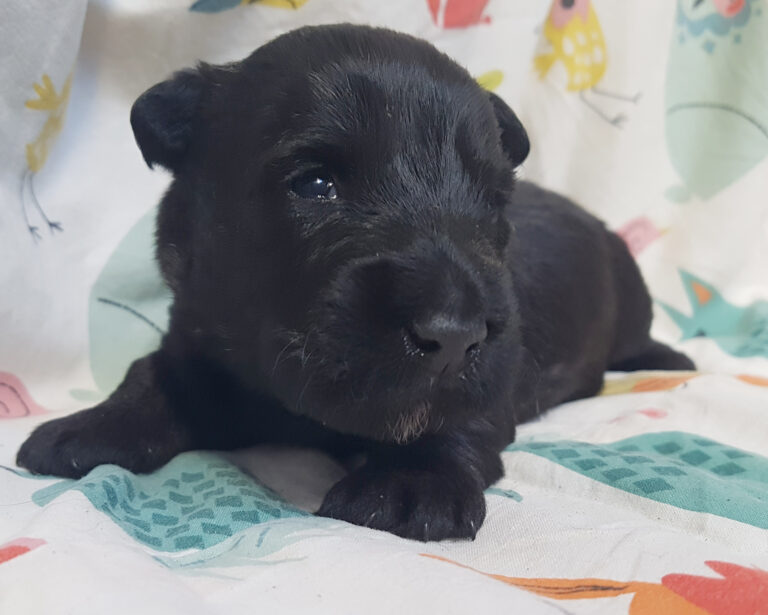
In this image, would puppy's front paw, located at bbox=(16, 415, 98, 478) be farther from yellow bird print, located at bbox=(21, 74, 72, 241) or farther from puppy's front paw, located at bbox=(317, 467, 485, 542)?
yellow bird print, located at bbox=(21, 74, 72, 241)

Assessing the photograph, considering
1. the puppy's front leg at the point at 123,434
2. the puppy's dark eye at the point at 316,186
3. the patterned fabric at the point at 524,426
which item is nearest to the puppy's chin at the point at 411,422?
the patterned fabric at the point at 524,426

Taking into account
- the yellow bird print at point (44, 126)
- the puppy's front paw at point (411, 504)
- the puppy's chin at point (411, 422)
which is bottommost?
the puppy's front paw at point (411, 504)

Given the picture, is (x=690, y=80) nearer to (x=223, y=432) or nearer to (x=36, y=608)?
(x=223, y=432)

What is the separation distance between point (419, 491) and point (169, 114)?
78 cm

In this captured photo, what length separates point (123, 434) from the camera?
129cm

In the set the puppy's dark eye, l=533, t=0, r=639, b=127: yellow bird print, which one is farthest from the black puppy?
l=533, t=0, r=639, b=127: yellow bird print

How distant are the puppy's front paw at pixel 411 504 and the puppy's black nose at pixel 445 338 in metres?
0.22

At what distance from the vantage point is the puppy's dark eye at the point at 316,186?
1.13 m

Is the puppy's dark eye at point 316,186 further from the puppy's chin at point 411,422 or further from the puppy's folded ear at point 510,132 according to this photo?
the puppy's folded ear at point 510,132

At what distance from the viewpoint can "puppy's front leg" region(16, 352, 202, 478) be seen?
1.22 meters

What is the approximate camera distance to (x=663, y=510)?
1.12 m

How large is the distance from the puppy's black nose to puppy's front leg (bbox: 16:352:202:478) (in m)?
0.61

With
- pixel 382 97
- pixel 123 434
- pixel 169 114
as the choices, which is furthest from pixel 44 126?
pixel 382 97

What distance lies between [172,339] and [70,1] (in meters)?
0.83
